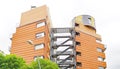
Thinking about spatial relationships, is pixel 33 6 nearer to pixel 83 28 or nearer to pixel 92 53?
pixel 83 28

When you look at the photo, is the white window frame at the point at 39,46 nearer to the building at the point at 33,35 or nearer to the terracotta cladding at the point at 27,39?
the building at the point at 33,35

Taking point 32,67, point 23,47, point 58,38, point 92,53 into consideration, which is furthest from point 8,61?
point 92,53

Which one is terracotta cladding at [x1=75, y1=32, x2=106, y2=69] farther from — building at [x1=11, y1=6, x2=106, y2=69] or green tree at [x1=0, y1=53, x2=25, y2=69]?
green tree at [x1=0, y1=53, x2=25, y2=69]

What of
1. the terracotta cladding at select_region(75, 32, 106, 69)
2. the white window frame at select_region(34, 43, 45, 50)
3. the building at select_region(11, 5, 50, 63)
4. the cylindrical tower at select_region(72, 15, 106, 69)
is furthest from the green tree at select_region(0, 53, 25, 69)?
the terracotta cladding at select_region(75, 32, 106, 69)

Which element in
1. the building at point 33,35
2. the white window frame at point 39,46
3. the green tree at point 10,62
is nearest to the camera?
the green tree at point 10,62

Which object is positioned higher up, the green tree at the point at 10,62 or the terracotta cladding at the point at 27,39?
the terracotta cladding at the point at 27,39

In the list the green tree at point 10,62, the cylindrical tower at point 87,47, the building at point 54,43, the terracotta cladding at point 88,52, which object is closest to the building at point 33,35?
the building at point 54,43

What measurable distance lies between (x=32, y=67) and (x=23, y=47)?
77.6 ft

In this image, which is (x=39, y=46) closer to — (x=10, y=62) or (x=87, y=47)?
(x=87, y=47)

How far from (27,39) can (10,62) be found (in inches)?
818

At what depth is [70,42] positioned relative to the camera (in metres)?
73.7

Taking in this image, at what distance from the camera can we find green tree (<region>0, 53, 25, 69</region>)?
49581 mm

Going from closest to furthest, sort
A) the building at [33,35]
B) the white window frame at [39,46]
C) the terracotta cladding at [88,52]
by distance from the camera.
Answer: the white window frame at [39,46], the building at [33,35], the terracotta cladding at [88,52]

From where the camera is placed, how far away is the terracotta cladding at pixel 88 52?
2891 inches
